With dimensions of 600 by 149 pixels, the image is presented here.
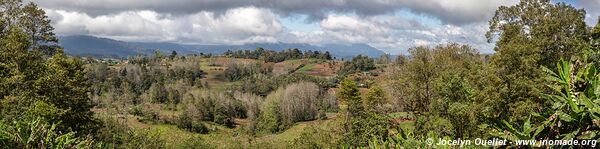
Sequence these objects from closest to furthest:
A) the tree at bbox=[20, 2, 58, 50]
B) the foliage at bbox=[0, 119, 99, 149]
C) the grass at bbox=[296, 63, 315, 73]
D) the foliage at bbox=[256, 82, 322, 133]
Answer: the foliage at bbox=[0, 119, 99, 149] < the tree at bbox=[20, 2, 58, 50] < the foliage at bbox=[256, 82, 322, 133] < the grass at bbox=[296, 63, 315, 73]

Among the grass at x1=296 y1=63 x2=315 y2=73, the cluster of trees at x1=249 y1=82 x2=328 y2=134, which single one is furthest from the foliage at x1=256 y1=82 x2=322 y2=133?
the grass at x1=296 y1=63 x2=315 y2=73

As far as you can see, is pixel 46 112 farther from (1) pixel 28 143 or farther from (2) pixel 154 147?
(1) pixel 28 143

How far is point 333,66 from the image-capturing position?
14988cm

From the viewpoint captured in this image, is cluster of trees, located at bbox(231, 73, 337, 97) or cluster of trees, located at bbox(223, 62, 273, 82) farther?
cluster of trees, located at bbox(223, 62, 273, 82)

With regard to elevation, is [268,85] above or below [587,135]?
below

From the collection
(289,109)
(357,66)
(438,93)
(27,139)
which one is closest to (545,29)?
(438,93)

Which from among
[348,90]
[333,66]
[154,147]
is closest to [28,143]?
[154,147]

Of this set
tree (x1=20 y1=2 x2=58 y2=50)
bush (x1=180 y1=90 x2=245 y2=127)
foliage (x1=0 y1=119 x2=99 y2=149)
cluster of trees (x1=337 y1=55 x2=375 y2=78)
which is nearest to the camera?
foliage (x1=0 y1=119 x2=99 y2=149)

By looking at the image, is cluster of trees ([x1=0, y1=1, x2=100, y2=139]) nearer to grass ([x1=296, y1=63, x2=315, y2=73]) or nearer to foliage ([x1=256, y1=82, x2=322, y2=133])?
foliage ([x1=256, y1=82, x2=322, y2=133])

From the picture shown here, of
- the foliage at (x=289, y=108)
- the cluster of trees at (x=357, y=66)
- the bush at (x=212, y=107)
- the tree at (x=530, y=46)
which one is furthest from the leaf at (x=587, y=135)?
the cluster of trees at (x=357, y=66)

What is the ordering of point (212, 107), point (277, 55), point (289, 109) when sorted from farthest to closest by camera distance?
point (277, 55)
point (212, 107)
point (289, 109)

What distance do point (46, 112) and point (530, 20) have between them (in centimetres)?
1926

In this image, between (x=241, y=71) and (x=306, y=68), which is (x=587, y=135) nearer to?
(x=241, y=71)

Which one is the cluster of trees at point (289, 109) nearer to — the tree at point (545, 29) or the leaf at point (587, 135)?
the tree at point (545, 29)
